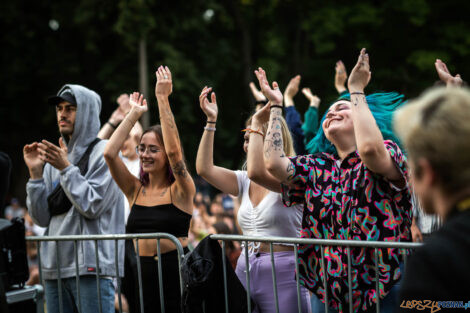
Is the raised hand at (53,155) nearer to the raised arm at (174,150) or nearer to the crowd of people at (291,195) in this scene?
the crowd of people at (291,195)

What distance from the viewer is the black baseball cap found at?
491cm

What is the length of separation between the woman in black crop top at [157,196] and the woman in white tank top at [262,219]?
270 mm

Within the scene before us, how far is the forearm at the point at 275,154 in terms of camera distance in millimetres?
3547

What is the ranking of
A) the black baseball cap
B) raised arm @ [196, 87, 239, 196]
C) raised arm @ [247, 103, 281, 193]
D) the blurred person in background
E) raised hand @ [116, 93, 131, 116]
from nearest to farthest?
the blurred person in background < raised arm @ [247, 103, 281, 193] < raised arm @ [196, 87, 239, 196] < the black baseball cap < raised hand @ [116, 93, 131, 116]

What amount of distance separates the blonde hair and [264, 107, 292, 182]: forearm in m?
1.83

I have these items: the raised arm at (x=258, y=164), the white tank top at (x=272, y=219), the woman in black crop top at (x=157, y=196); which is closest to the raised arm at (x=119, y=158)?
the woman in black crop top at (x=157, y=196)

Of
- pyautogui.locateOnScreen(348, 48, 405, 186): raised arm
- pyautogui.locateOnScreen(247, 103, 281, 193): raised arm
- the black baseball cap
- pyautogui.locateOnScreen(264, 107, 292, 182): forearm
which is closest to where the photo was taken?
pyautogui.locateOnScreen(348, 48, 405, 186): raised arm

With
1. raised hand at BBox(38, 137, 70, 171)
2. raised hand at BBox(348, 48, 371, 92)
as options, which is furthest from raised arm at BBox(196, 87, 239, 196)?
raised hand at BBox(348, 48, 371, 92)

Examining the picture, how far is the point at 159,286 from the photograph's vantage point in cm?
→ 421

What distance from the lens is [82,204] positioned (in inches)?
174

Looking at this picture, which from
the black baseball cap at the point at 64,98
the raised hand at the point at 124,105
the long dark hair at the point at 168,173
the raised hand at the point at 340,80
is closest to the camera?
Result: the long dark hair at the point at 168,173

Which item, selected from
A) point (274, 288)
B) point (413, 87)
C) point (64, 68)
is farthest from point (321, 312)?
point (64, 68)

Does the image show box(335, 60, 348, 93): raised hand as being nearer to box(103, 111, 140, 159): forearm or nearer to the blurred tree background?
box(103, 111, 140, 159): forearm

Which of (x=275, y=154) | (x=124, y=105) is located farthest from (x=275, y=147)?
(x=124, y=105)
